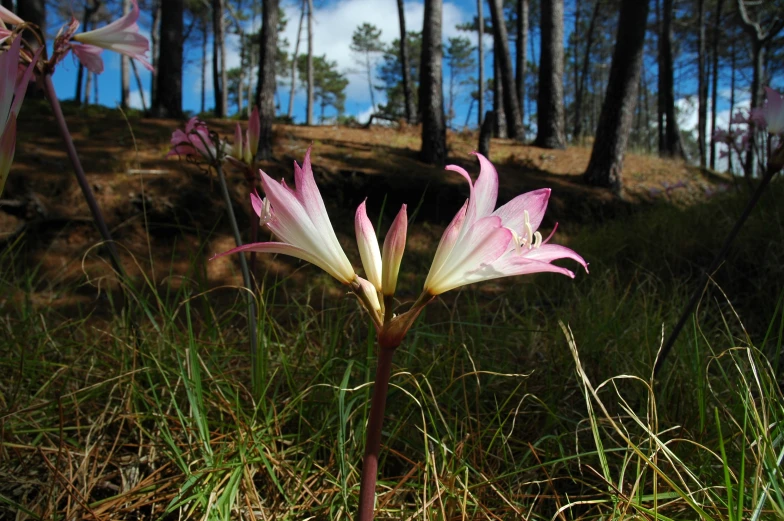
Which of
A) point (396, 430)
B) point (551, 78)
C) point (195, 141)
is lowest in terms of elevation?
point (396, 430)

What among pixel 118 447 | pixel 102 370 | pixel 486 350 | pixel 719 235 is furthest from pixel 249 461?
pixel 719 235

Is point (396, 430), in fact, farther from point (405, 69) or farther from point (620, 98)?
point (405, 69)

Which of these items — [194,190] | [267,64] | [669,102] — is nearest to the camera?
[194,190]

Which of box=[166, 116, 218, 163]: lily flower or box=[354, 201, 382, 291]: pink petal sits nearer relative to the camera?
box=[354, 201, 382, 291]: pink petal

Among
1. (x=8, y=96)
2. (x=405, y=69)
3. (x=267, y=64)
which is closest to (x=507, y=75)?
(x=405, y=69)

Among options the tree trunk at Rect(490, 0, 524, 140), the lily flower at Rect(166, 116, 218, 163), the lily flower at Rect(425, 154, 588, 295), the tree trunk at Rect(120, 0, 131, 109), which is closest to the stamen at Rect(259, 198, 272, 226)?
the lily flower at Rect(425, 154, 588, 295)

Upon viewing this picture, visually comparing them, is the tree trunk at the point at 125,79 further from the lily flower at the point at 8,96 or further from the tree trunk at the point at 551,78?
the lily flower at the point at 8,96

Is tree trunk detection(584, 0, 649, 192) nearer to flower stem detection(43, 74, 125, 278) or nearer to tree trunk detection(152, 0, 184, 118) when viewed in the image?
tree trunk detection(152, 0, 184, 118)
